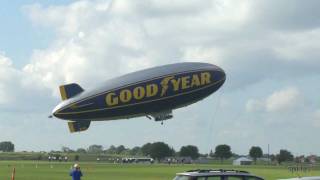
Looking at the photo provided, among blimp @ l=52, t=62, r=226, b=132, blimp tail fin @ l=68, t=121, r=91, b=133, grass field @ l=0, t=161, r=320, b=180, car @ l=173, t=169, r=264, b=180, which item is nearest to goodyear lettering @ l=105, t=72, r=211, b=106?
blimp @ l=52, t=62, r=226, b=132

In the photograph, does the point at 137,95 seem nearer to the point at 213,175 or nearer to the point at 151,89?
the point at 151,89

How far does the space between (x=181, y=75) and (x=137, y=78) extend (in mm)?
3687

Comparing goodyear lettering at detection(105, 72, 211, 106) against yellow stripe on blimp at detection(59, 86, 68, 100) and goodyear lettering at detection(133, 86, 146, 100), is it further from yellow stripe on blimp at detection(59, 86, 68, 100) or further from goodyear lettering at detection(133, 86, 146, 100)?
yellow stripe on blimp at detection(59, 86, 68, 100)

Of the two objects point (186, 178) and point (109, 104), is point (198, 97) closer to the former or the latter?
point (109, 104)

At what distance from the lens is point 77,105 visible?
4991 centimetres

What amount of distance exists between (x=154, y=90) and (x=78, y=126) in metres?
7.42

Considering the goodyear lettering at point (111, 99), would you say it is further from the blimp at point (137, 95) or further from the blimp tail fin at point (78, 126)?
the blimp tail fin at point (78, 126)

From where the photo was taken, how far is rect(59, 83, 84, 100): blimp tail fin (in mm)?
52562

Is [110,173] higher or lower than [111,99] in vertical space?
lower

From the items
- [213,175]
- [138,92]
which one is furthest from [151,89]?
[213,175]

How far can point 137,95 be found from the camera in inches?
1940

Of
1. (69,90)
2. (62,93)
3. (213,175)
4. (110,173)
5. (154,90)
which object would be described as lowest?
(213,175)

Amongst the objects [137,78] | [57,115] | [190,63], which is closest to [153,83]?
[137,78]

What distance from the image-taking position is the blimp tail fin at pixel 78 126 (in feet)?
171
